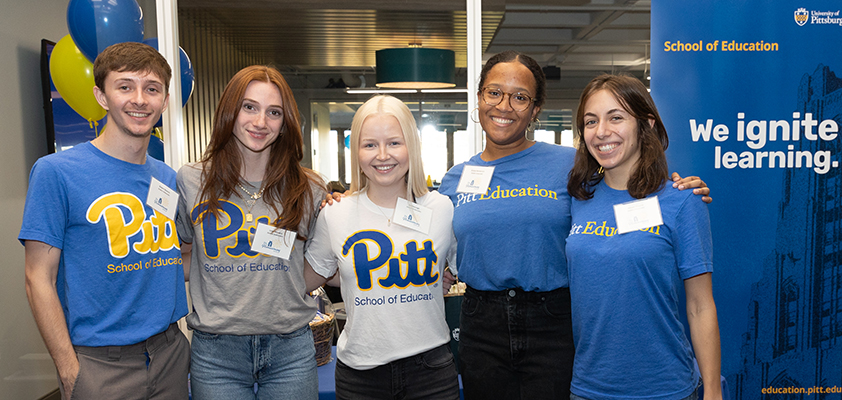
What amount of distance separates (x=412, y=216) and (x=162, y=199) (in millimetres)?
792

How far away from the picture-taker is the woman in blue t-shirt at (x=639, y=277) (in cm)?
151

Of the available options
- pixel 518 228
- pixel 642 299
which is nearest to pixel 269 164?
pixel 518 228

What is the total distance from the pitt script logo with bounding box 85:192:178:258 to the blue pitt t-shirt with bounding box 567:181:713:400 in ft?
4.20

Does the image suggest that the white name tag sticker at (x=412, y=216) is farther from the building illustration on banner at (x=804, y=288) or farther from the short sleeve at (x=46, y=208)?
the building illustration on banner at (x=804, y=288)

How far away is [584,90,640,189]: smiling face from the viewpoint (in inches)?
63.1

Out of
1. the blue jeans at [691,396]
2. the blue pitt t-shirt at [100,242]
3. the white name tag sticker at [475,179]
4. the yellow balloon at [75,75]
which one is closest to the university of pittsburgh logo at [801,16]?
the white name tag sticker at [475,179]

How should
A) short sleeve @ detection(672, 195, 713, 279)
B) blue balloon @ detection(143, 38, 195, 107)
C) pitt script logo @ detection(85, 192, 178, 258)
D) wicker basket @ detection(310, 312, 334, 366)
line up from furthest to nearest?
blue balloon @ detection(143, 38, 195, 107) < wicker basket @ detection(310, 312, 334, 366) < pitt script logo @ detection(85, 192, 178, 258) < short sleeve @ detection(672, 195, 713, 279)

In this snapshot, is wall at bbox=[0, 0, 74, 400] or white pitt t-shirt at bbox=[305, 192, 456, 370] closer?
white pitt t-shirt at bbox=[305, 192, 456, 370]

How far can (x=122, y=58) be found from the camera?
5.48ft

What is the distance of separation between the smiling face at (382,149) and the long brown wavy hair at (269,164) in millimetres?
263

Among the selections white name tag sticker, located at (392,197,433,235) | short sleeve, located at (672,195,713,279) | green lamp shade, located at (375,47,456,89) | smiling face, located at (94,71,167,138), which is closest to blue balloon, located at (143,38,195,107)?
green lamp shade, located at (375,47,456,89)

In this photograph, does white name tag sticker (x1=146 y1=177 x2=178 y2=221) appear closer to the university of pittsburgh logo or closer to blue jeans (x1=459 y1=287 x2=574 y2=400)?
blue jeans (x1=459 y1=287 x2=574 y2=400)

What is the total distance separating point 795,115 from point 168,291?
2689mm

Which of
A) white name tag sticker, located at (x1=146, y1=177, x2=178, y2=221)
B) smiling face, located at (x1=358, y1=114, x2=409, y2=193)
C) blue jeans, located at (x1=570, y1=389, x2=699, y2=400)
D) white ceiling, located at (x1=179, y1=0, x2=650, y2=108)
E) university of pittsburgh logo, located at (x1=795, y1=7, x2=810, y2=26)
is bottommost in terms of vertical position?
blue jeans, located at (x1=570, y1=389, x2=699, y2=400)
